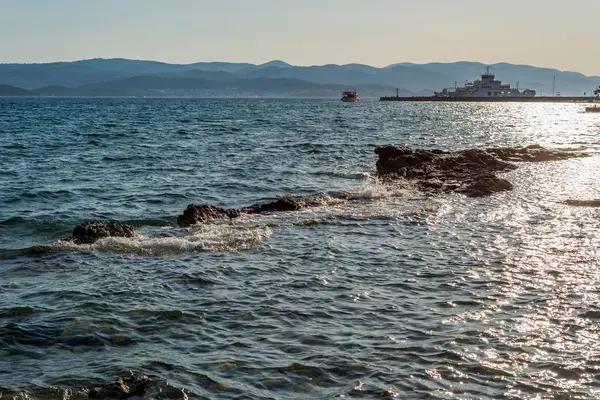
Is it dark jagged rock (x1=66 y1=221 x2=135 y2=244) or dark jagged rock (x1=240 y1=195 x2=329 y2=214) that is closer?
dark jagged rock (x1=66 y1=221 x2=135 y2=244)

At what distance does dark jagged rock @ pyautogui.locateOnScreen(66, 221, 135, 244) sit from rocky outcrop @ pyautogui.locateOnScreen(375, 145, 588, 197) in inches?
546

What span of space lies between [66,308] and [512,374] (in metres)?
8.49

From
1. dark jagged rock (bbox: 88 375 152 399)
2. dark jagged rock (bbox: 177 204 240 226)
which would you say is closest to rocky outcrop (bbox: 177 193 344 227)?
dark jagged rock (bbox: 177 204 240 226)

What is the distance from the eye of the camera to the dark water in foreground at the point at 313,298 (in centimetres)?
996

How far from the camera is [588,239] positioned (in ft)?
62.7

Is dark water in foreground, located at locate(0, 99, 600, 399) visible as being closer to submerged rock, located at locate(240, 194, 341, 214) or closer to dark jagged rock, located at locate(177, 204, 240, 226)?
dark jagged rock, located at locate(177, 204, 240, 226)

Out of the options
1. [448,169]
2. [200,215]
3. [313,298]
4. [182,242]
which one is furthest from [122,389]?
[448,169]

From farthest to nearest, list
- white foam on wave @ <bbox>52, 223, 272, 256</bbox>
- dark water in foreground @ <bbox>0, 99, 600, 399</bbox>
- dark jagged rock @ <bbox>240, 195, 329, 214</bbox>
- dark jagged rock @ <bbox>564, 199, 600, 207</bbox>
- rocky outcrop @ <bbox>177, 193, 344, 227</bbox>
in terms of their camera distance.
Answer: dark jagged rock @ <bbox>564, 199, 600, 207</bbox>
dark jagged rock @ <bbox>240, 195, 329, 214</bbox>
rocky outcrop @ <bbox>177, 193, 344, 227</bbox>
white foam on wave @ <bbox>52, 223, 272, 256</bbox>
dark water in foreground @ <bbox>0, 99, 600, 399</bbox>

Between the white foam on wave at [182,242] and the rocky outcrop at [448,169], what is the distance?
11326 millimetres

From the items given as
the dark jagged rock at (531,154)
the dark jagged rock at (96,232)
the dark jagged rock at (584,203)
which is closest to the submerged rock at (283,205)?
the dark jagged rock at (96,232)

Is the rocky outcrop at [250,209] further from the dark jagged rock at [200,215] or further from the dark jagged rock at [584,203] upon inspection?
the dark jagged rock at [584,203]

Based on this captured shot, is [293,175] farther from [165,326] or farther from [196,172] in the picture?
[165,326]

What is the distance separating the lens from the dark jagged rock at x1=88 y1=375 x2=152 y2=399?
367 inches

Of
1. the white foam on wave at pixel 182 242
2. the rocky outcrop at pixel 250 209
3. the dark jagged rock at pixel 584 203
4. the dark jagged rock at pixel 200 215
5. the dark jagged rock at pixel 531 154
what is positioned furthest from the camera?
the dark jagged rock at pixel 531 154
